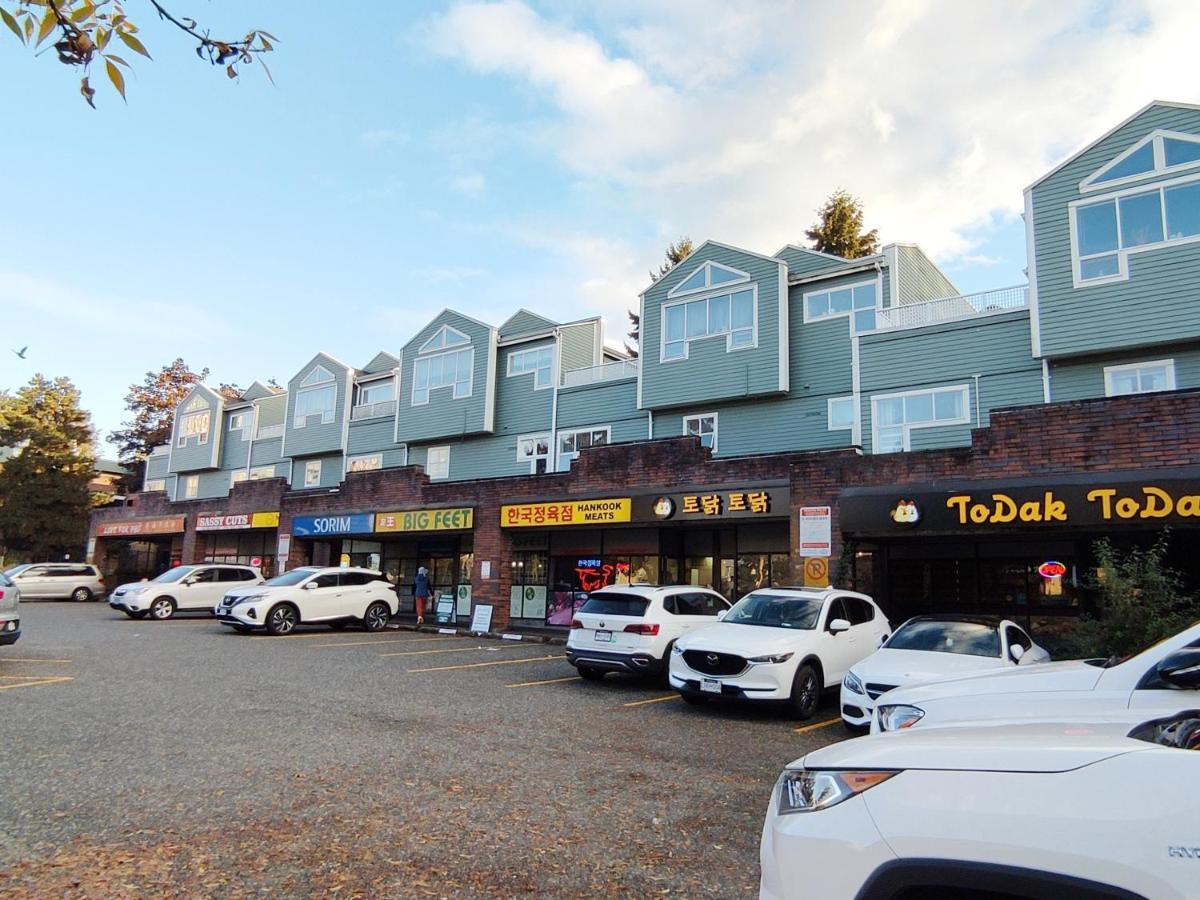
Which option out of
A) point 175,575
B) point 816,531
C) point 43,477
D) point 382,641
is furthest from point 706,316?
point 43,477

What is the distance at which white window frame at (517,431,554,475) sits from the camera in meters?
27.0

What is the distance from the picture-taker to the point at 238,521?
31.3 meters

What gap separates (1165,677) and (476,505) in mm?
20046

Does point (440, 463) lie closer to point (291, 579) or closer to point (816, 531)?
point (291, 579)

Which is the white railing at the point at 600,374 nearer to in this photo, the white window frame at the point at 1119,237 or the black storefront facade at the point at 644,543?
the black storefront facade at the point at 644,543

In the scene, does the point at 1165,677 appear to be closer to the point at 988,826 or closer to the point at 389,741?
the point at 988,826

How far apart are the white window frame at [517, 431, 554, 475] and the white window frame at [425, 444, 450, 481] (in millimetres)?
3500

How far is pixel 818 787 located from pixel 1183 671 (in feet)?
8.66

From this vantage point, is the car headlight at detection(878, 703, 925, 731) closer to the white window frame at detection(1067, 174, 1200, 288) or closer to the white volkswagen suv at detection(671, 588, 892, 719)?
the white volkswagen suv at detection(671, 588, 892, 719)

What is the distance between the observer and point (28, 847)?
473 centimetres

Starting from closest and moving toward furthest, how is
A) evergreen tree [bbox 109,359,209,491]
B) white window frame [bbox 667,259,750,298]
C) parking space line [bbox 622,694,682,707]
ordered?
parking space line [bbox 622,694,682,707] → white window frame [bbox 667,259,750,298] → evergreen tree [bbox 109,359,209,491]

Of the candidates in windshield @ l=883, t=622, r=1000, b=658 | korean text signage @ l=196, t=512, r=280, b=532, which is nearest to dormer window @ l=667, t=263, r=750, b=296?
windshield @ l=883, t=622, r=1000, b=658

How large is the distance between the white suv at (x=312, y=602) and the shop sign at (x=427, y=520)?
2353 millimetres

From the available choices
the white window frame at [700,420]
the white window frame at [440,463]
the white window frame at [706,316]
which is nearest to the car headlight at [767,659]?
the white window frame at [700,420]
